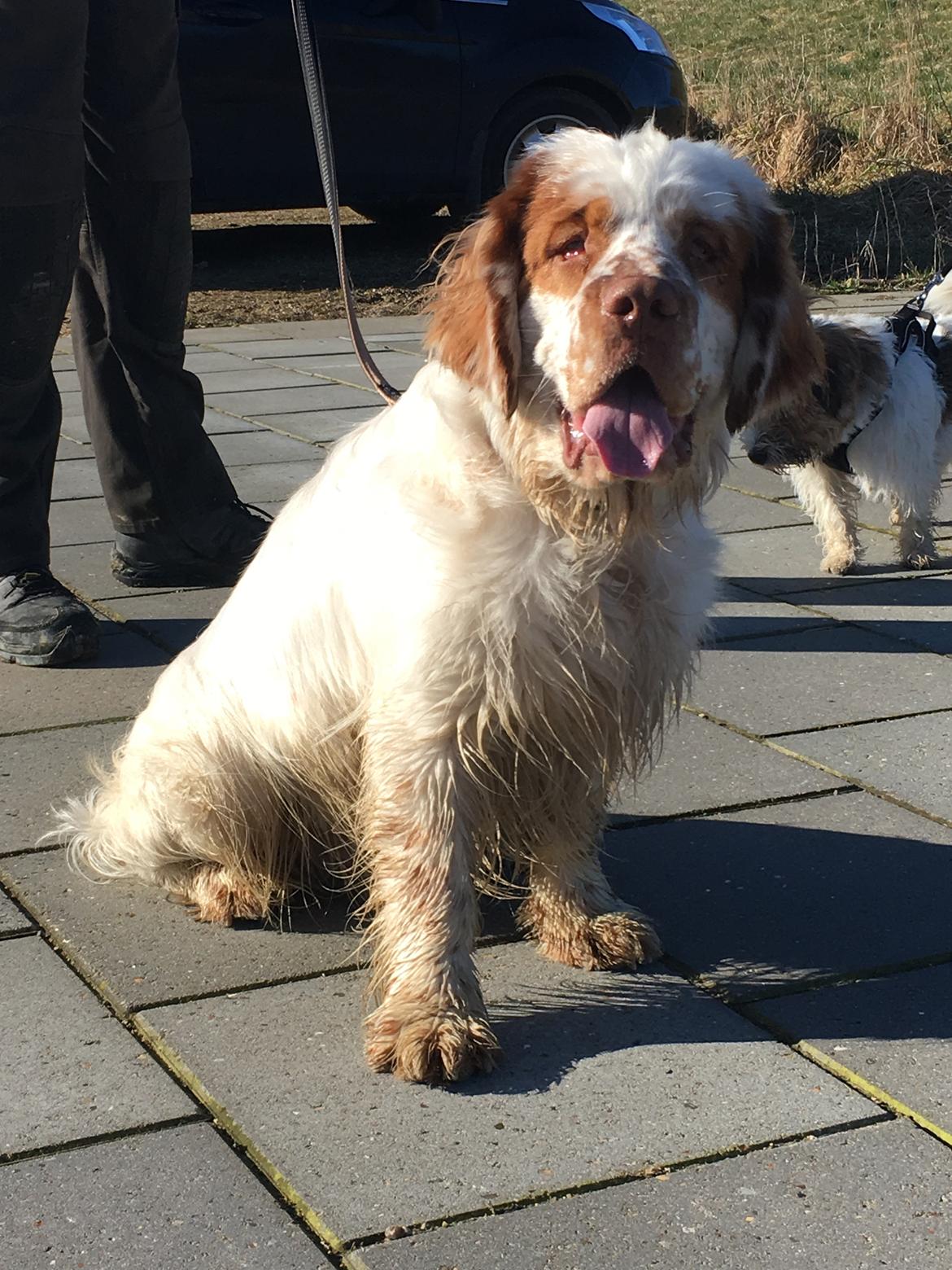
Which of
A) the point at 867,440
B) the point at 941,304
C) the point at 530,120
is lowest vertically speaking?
the point at 867,440

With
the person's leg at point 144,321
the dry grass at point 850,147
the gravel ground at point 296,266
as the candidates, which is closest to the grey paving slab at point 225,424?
the person's leg at point 144,321

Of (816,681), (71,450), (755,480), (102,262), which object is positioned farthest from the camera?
(71,450)

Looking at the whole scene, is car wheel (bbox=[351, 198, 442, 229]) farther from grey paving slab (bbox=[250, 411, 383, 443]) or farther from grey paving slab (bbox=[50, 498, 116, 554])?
grey paving slab (bbox=[50, 498, 116, 554])

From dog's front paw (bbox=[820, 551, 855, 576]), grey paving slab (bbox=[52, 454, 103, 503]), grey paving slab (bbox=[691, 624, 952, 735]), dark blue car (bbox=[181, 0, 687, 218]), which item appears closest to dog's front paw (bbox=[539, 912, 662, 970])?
grey paving slab (bbox=[691, 624, 952, 735])

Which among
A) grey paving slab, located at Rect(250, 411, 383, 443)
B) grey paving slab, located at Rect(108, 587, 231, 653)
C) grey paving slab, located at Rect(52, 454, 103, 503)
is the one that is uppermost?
grey paving slab, located at Rect(250, 411, 383, 443)

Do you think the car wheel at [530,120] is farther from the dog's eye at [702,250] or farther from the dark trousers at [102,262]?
the dog's eye at [702,250]

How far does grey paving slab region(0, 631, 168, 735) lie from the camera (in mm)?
4309

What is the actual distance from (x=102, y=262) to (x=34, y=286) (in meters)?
0.58

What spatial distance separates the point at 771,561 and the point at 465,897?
3471 millimetres

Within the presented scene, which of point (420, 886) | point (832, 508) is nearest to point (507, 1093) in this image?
point (420, 886)

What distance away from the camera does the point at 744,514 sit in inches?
264

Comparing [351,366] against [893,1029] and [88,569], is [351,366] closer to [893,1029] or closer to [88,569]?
[88,569]

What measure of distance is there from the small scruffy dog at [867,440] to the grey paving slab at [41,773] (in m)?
2.93

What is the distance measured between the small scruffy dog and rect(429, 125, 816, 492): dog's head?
10.4 feet
